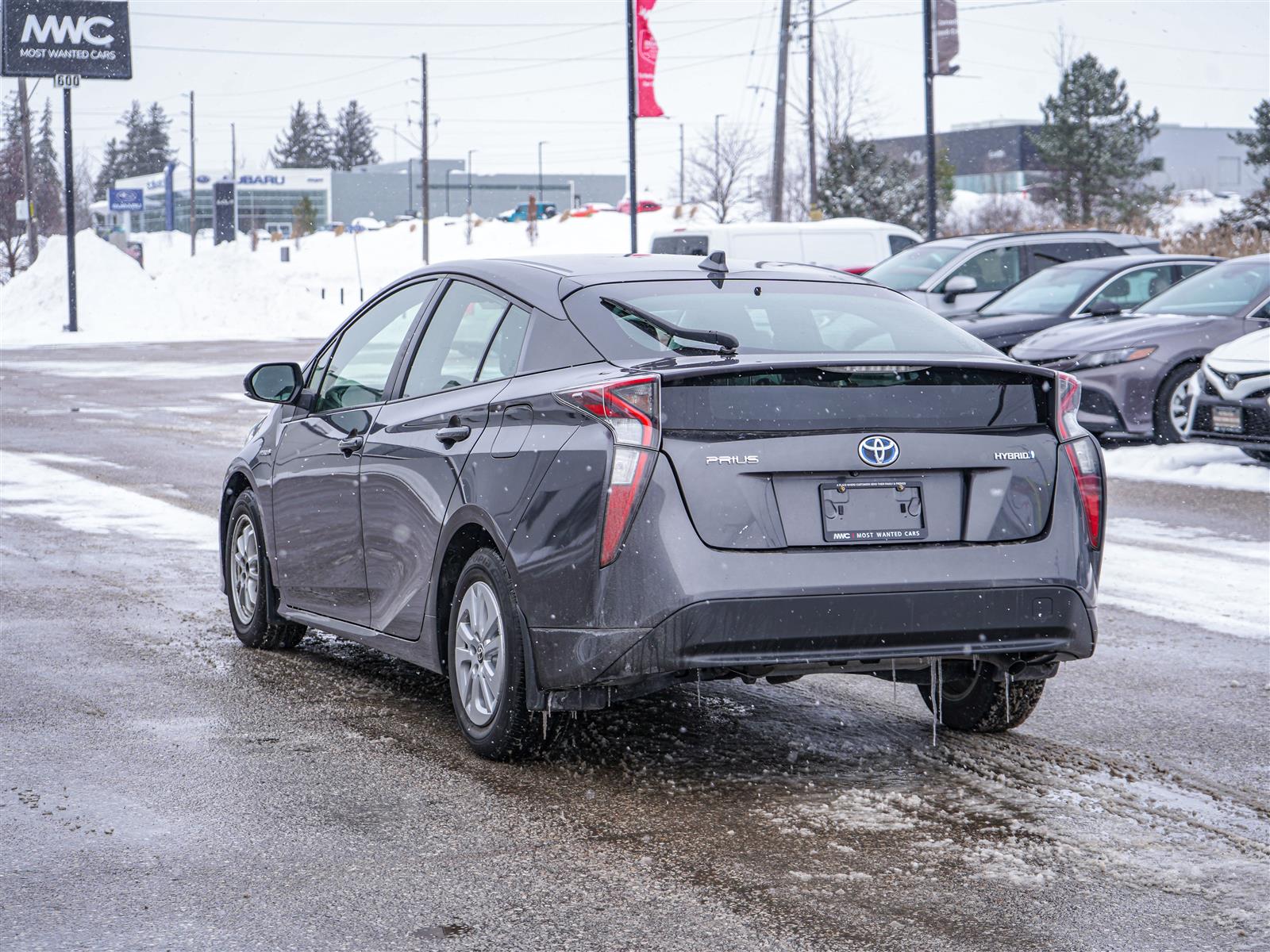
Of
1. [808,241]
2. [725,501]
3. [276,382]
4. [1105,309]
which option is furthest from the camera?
[808,241]

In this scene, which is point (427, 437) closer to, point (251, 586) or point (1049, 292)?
point (251, 586)

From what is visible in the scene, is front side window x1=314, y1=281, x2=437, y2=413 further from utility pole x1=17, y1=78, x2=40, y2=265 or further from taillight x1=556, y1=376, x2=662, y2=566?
utility pole x1=17, y1=78, x2=40, y2=265

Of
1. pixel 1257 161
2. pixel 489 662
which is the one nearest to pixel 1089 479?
pixel 489 662

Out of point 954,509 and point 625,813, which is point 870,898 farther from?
point 954,509

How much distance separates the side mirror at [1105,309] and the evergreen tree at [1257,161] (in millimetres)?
33012

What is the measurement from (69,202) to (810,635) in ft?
139

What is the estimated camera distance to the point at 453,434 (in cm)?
538

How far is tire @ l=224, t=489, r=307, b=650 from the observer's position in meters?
7.05

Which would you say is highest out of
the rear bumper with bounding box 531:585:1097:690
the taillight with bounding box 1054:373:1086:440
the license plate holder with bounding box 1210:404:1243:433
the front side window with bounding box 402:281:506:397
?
the front side window with bounding box 402:281:506:397

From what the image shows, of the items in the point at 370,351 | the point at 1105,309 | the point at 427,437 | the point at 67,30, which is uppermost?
the point at 67,30

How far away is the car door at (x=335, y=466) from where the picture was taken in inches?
242

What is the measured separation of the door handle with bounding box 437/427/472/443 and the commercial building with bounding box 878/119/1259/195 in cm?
9763

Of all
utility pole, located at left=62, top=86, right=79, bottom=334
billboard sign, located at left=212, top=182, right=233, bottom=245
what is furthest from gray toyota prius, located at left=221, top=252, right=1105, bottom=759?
billboard sign, located at left=212, top=182, right=233, bottom=245

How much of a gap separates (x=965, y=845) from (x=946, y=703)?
1475 millimetres
